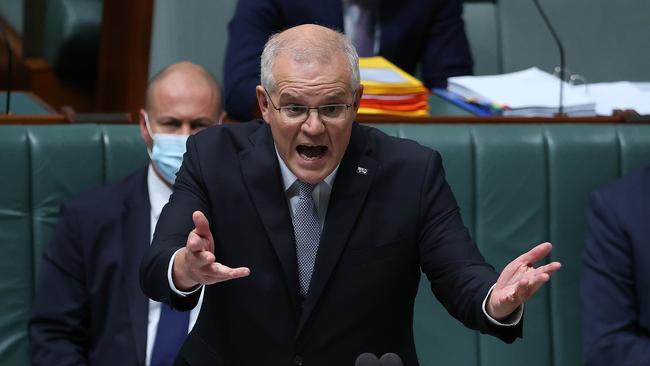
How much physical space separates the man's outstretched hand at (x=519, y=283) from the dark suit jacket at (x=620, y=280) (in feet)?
2.43

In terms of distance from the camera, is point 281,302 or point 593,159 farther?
point 593,159

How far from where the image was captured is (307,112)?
1.71m

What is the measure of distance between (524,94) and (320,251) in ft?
3.50

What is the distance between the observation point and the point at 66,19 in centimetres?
370

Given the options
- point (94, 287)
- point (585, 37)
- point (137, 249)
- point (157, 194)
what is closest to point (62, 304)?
point (94, 287)

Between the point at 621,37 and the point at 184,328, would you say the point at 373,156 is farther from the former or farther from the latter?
the point at 621,37

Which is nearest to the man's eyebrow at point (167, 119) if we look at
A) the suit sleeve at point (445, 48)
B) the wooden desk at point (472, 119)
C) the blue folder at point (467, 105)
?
the wooden desk at point (472, 119)

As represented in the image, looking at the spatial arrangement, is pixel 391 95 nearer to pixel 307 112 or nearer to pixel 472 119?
pixel 472 119

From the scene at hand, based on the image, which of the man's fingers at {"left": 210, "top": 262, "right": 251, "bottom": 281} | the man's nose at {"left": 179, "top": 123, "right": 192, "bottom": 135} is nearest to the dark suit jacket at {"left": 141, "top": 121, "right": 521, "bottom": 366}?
the man's fingers at {"left": 210, "top": 262, "right": 251, "bottom": 281}

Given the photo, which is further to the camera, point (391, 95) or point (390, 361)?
point (391, 95)

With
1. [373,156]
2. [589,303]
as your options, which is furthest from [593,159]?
[373,156]

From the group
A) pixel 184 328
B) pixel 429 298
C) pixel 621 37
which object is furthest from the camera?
pixel 621 37

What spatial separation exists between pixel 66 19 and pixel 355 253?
214cm

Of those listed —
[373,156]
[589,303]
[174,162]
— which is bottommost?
[589,303]
